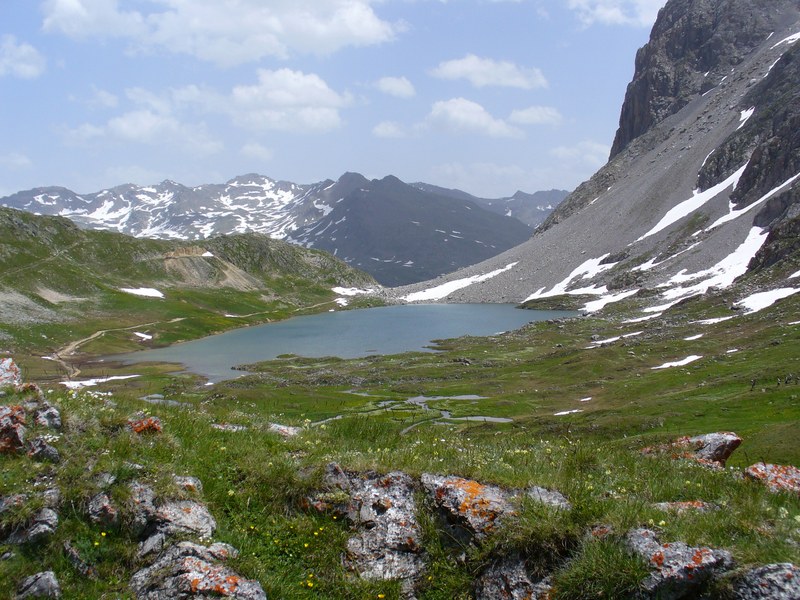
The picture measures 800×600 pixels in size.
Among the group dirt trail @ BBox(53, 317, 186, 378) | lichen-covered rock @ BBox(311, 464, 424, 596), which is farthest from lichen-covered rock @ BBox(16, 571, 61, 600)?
dirt trail @ BBox(53, 317, 186, 378)

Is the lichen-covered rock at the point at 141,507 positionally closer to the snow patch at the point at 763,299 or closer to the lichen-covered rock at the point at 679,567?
the lichen-covered rock at the point at 679,567

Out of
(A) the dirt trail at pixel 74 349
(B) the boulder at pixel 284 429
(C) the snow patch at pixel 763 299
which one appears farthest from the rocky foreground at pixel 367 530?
(C) the snow patch at pixel 763 299

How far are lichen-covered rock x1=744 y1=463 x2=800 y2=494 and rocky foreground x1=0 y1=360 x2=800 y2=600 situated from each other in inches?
1.3

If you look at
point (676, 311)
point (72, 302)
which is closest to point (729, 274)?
point (676, 311)

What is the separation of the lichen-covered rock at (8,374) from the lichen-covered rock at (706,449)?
15.5 meters

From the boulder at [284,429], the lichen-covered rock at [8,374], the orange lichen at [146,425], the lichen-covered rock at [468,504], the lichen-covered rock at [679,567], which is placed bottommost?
the lichen-covered rock at [679,567]

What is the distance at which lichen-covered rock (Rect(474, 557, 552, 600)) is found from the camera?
8.27 m

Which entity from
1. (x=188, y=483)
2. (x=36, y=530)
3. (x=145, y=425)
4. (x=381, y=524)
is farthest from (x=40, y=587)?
(x=381, y=524)

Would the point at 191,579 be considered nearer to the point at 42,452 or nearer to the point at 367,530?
the point at 367,530

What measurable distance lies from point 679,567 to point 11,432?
11401mm

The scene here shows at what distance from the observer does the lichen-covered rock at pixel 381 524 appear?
948 cm

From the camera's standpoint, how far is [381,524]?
1002 cm

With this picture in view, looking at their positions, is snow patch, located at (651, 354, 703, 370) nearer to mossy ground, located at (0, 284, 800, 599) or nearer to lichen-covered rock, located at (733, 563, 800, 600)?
mossy ground, located at (0, 284, 800, 599)

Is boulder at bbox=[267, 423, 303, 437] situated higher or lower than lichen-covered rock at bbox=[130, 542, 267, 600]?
higher
